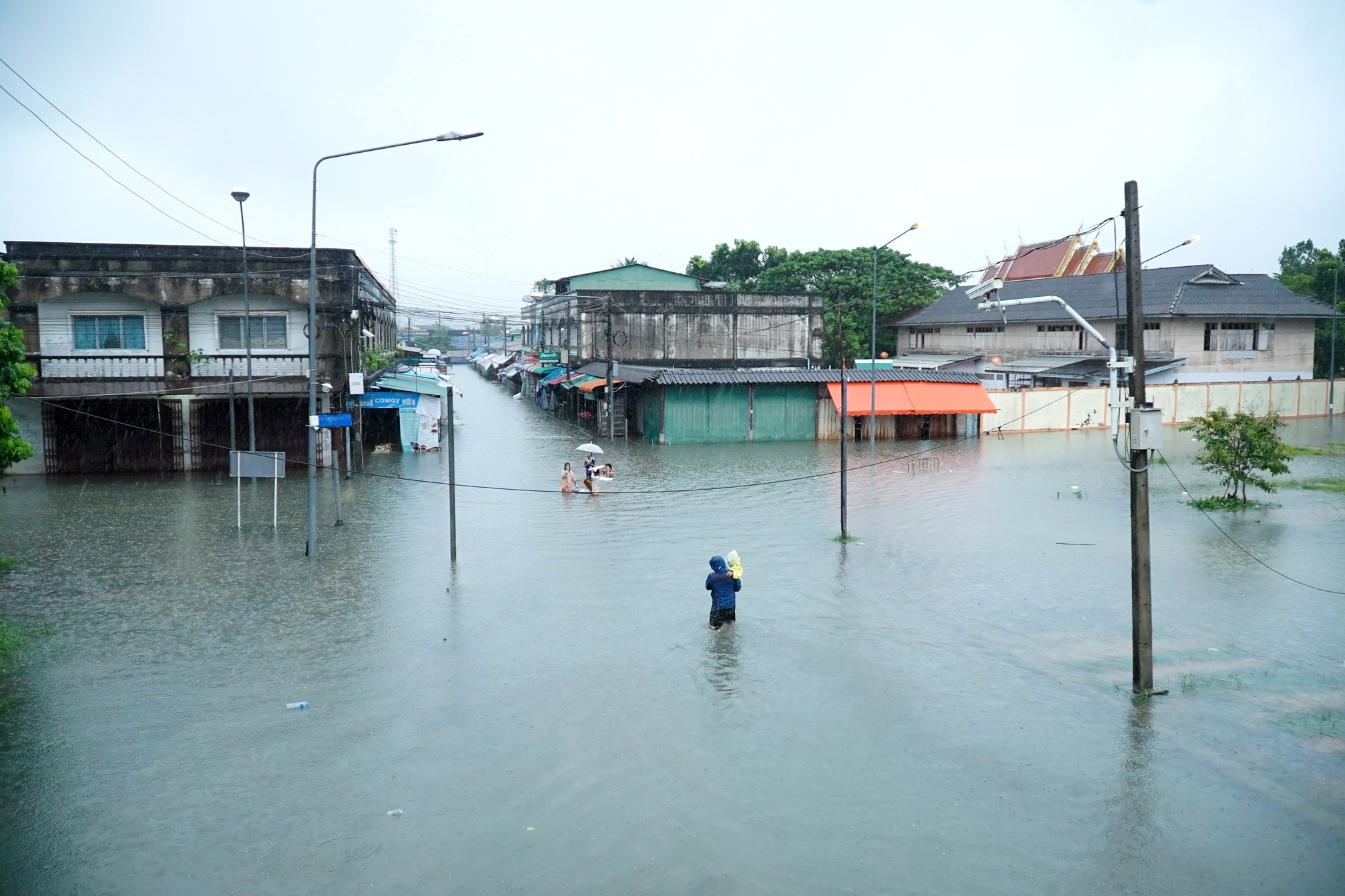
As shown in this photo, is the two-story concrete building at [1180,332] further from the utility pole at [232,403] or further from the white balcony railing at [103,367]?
the white balcony railing at [103,367]

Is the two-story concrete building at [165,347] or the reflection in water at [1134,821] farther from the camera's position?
the two-story concrete building at [165,347]

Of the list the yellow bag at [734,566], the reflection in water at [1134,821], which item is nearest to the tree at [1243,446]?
the yellow bag at [734,566]

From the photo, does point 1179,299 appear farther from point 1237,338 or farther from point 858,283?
point 858,283

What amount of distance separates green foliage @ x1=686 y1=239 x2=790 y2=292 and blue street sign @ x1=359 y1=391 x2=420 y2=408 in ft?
118

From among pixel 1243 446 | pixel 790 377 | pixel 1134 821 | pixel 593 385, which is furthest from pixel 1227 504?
pixel 593 385

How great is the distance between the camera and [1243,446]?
853 inches

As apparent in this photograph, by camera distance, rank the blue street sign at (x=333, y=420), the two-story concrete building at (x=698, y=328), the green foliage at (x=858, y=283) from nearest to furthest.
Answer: the blue street sign at (x=333, y=420), the two-story concrete building at (x=698, y=328), the green foliage at (x=858, y=283)

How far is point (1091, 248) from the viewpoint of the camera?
197 feet

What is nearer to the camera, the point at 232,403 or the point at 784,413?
the point at 232,403

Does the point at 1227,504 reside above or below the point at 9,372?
below

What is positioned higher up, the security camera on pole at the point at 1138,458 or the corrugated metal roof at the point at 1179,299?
the corrugated metal roof at the point at 1179,299

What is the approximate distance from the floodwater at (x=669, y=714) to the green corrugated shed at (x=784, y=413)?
16712 mm

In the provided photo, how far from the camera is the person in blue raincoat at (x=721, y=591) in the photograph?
42.8 ft

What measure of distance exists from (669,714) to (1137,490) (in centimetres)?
543
